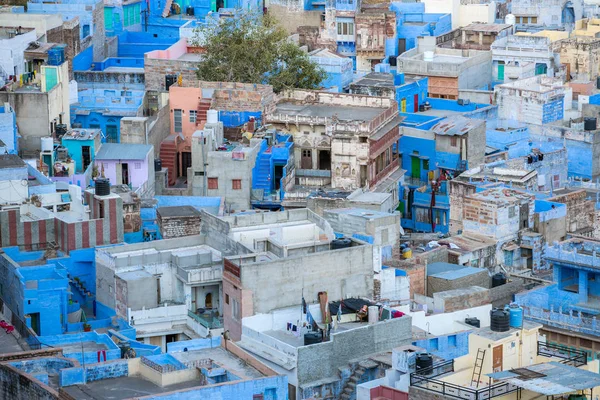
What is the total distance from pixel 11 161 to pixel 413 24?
48610 mm

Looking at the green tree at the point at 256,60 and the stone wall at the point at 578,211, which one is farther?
the green tree at the point at 256,60

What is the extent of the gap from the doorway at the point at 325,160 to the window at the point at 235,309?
79.3ft

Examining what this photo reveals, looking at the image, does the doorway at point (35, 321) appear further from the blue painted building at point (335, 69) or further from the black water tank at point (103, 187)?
the blue painted building at point (335, 69)

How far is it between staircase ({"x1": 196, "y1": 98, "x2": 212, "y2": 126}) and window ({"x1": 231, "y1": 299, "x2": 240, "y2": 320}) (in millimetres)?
28159

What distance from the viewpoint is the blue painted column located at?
7319 cm

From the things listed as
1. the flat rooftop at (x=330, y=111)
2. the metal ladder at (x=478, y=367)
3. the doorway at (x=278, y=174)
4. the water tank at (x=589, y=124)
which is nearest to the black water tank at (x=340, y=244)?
the metal ladder at (x=478, y=367)

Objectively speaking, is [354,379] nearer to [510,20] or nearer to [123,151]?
[123,151]

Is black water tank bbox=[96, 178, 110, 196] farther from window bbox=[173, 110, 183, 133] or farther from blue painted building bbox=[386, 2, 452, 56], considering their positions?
blue painted building bbox=[386, 2, 452, 56]

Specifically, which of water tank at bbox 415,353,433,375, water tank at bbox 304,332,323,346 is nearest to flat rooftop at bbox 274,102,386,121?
water tank at bbox 304,332,323,346

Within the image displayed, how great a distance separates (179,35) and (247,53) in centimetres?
1724

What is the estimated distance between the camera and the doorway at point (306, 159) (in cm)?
9181

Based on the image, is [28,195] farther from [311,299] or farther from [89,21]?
[89,21]

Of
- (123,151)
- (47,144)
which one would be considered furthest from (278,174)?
(47,144)

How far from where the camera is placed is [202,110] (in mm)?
95438
